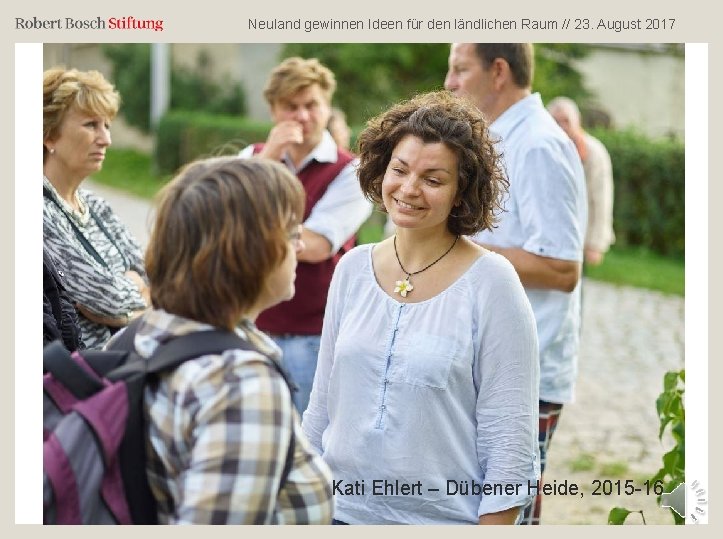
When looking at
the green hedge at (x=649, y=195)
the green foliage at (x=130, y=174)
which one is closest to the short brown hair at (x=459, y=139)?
the green hedge at (x=649, y=195)

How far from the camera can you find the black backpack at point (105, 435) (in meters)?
1.74

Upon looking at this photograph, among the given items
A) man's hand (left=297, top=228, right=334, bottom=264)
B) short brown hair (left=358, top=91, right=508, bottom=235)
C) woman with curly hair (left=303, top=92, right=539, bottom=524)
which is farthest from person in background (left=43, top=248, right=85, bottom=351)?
man's hand (left=297, top=228, right=334, bottom=264)

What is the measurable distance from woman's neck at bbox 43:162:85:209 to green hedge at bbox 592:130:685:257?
41.6ft

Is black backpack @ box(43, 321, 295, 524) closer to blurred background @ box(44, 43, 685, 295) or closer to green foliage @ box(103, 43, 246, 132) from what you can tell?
blurred background @ box(44, 43, 685, 295)

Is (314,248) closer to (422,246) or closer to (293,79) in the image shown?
(293,79)

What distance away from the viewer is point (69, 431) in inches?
68.8

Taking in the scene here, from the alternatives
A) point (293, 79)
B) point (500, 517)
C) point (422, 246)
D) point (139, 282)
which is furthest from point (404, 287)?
point (293, 79)

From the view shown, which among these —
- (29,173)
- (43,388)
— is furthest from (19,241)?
(43,388)

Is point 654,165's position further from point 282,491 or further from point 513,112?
point 282,491

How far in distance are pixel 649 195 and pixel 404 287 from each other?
43.9ft

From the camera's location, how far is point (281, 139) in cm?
428

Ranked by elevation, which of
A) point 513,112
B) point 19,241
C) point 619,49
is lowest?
point 19,241
